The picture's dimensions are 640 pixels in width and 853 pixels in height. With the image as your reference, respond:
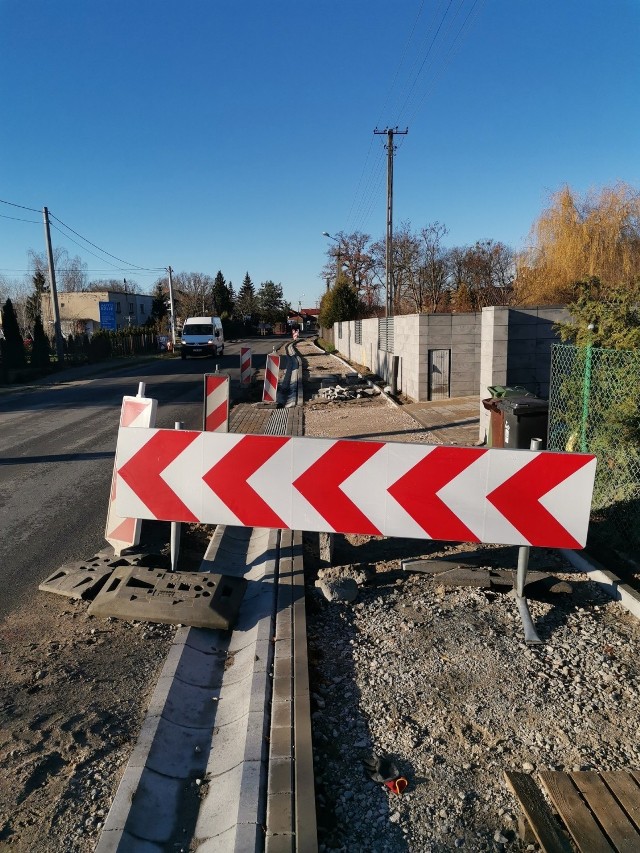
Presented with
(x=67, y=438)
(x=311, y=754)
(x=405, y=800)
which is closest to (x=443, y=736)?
(x=405, y=800)

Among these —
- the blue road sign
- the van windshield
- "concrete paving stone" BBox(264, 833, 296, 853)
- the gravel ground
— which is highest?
the blue road sign

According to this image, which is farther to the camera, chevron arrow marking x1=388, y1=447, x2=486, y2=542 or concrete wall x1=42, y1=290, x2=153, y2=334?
concrete wall x1=42, y1=290, x2=153, y2=334

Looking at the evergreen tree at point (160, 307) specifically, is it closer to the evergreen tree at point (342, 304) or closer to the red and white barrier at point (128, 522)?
the evergreen tree at point (342, 304)

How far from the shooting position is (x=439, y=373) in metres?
15.8

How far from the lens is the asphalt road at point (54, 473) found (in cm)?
579

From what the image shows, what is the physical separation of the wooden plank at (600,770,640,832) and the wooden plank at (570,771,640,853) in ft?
0.08

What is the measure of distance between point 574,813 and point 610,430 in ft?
13.2

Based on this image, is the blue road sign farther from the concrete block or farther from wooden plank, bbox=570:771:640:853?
wooden plank, bbox=570:771:640:853

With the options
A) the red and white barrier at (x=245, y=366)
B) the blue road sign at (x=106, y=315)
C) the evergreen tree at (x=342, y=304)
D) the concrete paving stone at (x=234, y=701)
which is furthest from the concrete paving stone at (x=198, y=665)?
the blue road sign at (x=106, y=315)

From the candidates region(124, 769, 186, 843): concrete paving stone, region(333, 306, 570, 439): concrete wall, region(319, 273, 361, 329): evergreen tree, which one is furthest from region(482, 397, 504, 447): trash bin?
region(319, 273, 361, 329): evergreen tree

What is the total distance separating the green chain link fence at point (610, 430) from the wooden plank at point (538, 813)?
3.28 m

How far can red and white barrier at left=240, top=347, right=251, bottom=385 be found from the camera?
17.9 metres

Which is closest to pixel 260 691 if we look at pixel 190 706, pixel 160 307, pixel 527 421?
pixel 190 706

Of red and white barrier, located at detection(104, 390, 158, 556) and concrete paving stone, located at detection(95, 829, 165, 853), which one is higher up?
red and white barrier, located at detection(104, 390, 158, 556)
